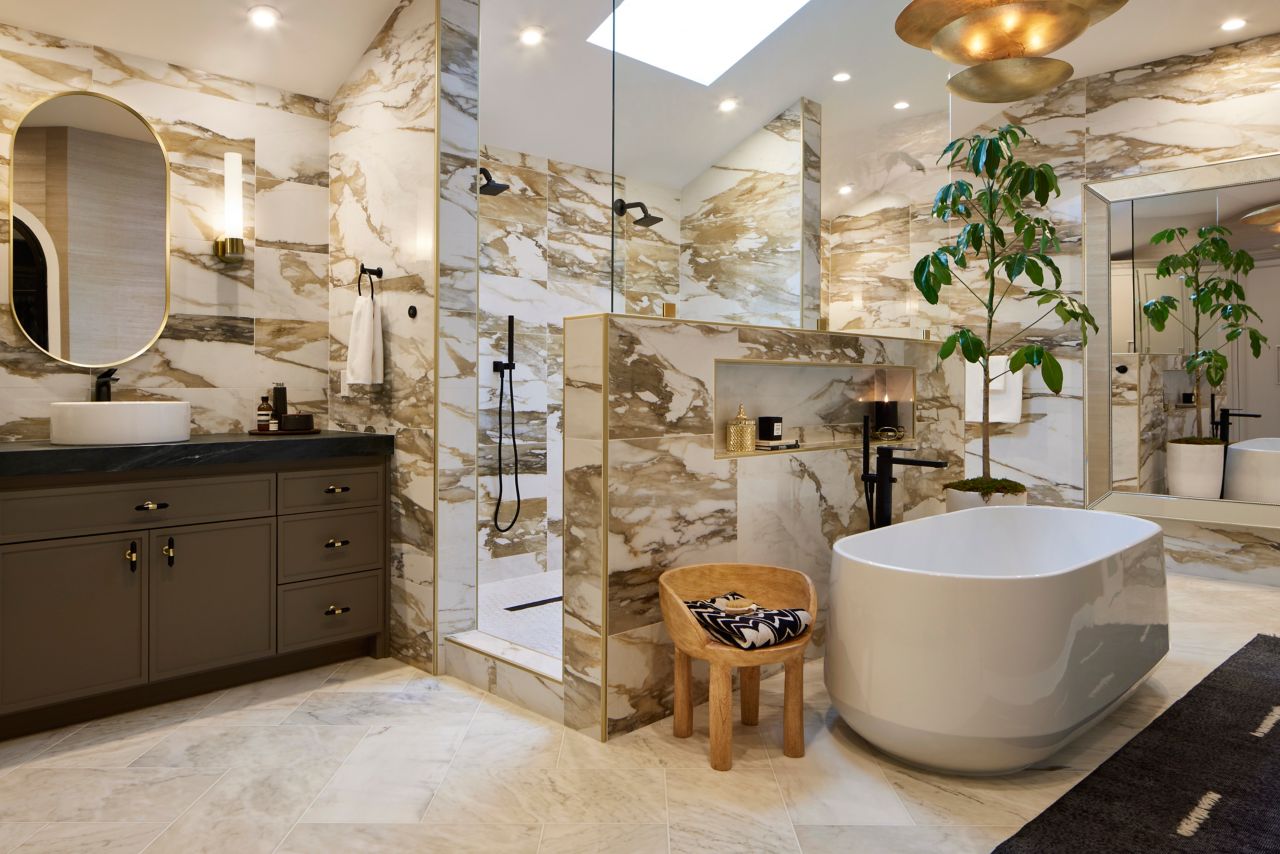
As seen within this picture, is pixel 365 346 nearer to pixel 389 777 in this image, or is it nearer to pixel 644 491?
pixel 644 491

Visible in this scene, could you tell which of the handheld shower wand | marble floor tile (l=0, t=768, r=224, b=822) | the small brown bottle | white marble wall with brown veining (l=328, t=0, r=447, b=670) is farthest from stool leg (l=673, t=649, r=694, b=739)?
the small brown bottle

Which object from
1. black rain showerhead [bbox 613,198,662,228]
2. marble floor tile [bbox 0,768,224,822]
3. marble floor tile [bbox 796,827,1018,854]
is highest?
black rain showerhead [bbox 613,198,662,228]

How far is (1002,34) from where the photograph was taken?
2213mm

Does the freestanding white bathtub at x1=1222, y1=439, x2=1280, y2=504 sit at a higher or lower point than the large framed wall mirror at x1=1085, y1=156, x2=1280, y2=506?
lower

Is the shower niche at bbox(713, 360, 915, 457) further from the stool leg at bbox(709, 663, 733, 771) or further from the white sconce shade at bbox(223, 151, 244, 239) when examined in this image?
the white sconce shade at bbox(223, 151, 244, 239)

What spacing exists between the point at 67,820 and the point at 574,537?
1492mm

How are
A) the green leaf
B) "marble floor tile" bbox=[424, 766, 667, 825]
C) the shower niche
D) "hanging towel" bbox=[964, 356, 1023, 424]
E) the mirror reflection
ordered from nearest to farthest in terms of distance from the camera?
"marble floor tile" bbox=[424, 766, 667, 825] → the shower niche → the green leaf → the mirror reflection → "hanging towel" bbox=[964, 356, 1023, 424]

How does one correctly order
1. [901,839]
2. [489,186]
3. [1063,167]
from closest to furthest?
[901,839], [489,186], [1063,167]

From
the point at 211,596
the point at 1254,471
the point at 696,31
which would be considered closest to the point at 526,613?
the point at 211,596

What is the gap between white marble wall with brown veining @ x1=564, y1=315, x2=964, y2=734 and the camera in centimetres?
234

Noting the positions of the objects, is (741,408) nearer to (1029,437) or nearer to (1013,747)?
(1013,747)

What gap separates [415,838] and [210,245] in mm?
2660

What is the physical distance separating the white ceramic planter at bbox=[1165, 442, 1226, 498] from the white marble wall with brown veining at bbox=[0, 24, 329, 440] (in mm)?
4535

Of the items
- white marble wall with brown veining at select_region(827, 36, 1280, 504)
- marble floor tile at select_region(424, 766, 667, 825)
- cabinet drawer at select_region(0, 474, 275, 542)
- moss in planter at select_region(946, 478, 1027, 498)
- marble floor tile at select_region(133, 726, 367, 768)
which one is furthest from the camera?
white marble wall with brown veining at select_region(827, 36, 1280, 504)
